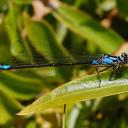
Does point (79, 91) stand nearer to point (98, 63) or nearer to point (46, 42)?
point (98, 63)

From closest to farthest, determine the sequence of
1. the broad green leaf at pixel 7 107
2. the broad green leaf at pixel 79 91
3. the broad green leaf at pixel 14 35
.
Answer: the broad green leaf at pixel 79 91 < the broad green leaf at pixel 14 35 < the broad green leaf at pixel 7 107

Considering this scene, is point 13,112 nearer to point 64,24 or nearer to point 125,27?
point 64,24

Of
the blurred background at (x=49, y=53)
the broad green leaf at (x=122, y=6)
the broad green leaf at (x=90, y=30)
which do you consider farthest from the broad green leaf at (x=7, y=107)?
the broad green leaf at (x=122, y=6)

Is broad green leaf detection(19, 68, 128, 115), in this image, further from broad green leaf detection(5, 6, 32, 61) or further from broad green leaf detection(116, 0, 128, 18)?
broad green leaf detection(116, 0, 128, 18)

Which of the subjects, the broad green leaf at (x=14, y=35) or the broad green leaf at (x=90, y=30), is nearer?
the broad green leaf at (x=14, y=35)

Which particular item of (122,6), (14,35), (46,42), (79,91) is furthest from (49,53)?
(79,91)

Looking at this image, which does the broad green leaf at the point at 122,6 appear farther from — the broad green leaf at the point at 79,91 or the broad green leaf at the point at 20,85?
the broad green leaf at the point at 79,91

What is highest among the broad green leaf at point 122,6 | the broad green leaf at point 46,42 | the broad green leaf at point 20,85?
the broad green leaf at point 122,6

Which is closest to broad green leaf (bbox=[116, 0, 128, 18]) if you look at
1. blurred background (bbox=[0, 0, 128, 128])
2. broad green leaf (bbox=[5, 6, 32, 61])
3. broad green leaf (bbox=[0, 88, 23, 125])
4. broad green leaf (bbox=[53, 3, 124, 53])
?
blurred background (bbox=[0, 0, 128, 128])
